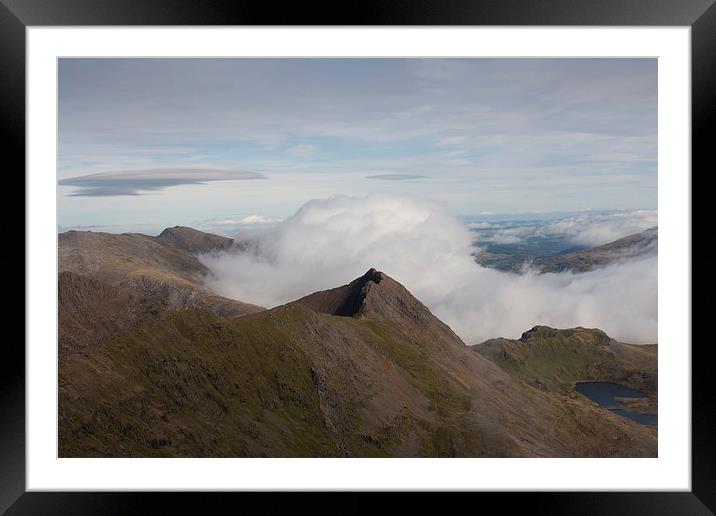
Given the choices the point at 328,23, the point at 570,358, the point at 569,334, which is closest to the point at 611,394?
the point at 570,358

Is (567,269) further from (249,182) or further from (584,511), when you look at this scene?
(584,511)

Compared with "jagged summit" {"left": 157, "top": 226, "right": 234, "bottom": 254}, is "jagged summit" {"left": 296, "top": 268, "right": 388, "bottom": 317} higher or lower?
lower

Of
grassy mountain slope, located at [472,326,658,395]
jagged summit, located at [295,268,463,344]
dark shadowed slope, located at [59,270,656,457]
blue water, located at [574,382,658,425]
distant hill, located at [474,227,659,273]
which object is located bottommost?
blue water, located at [574,382,658,425]

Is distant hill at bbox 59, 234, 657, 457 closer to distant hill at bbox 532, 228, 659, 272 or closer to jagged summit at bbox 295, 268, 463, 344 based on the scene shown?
jagged summit at bbox 295, 268, 463, 344

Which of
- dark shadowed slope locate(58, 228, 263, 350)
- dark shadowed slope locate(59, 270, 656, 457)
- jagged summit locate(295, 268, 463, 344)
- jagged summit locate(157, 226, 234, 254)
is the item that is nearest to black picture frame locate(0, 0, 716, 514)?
dark shadowed slope locate(59, 270, 656, 457)

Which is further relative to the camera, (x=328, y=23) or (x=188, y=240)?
(x=188, y=240)

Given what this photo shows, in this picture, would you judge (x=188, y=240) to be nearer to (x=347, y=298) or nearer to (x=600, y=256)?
(x=347, y=298)

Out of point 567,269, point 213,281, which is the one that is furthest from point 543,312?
point 213,281
